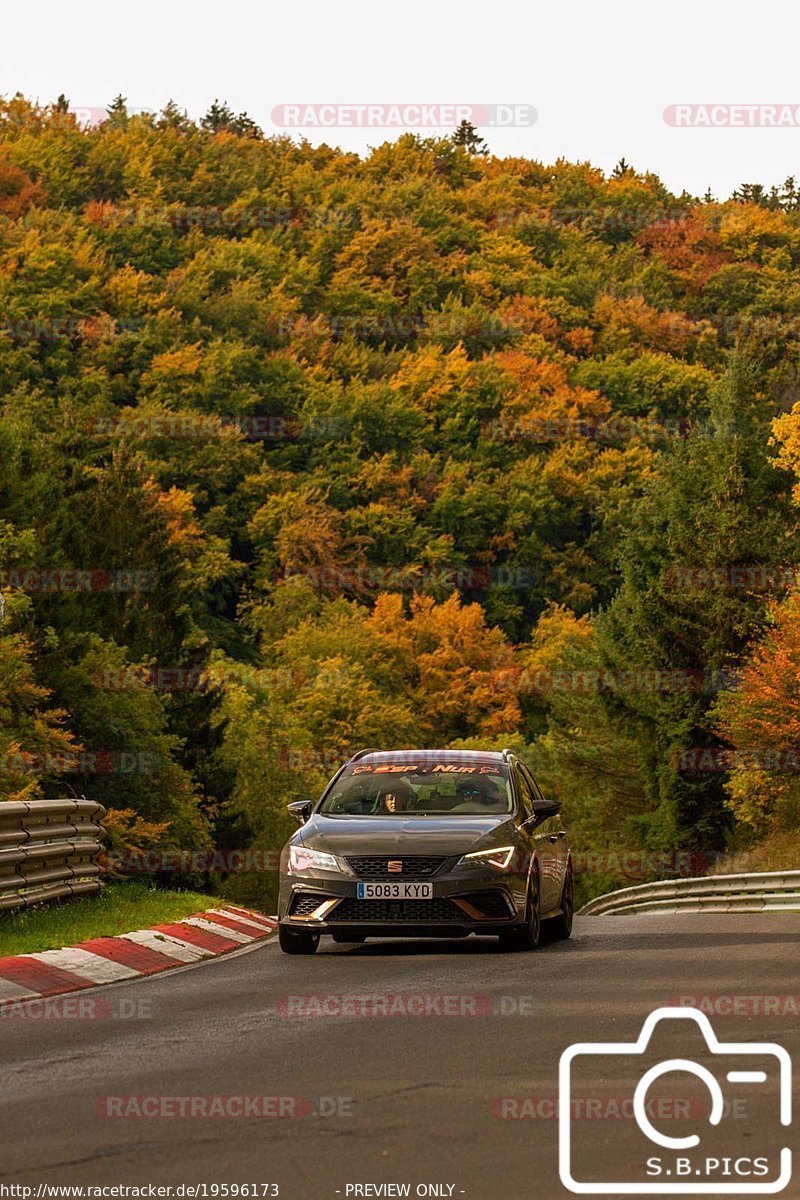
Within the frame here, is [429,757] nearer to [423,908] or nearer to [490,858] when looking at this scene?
[490,858]

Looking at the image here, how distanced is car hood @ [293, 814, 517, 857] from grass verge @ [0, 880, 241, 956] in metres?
1.81

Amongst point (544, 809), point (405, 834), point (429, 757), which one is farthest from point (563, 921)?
point (405, 834)

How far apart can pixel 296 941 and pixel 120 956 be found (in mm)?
1662

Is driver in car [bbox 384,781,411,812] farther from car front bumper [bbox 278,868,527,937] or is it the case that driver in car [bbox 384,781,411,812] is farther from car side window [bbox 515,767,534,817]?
car front bumper [bbox 278,868,527,937]

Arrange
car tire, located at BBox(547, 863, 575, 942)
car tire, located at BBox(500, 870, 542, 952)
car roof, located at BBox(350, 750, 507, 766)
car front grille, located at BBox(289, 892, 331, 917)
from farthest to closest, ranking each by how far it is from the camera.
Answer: car tire, located at BBox(547, 863, 575, 942) → car roof, located at BBox(350, 750, 507, 766) → car tire, located at BBox(500, 870, 542, 952) → car front grille, located at BBox(289, 892, 331, 917)

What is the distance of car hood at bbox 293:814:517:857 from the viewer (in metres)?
15.8

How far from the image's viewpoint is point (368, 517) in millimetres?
109312

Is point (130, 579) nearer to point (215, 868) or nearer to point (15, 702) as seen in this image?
point (215, 868)

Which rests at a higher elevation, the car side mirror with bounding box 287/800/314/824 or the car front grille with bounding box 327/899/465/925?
the car side mirror with bounding box 287/800/314/824

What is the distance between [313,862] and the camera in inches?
630

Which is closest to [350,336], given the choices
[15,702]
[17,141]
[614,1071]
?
[17,141]

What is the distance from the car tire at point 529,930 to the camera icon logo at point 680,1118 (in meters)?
5.93
